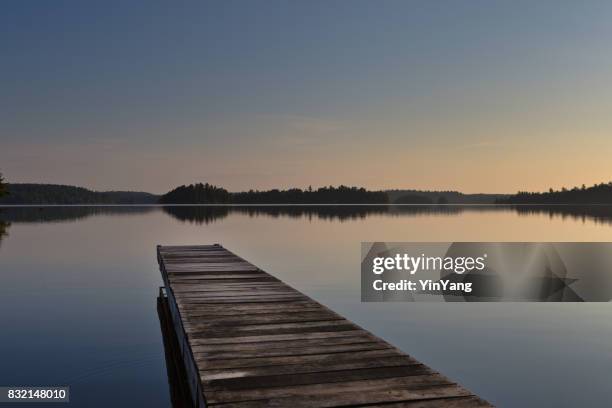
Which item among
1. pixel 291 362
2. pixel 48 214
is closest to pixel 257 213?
pixel 48 214

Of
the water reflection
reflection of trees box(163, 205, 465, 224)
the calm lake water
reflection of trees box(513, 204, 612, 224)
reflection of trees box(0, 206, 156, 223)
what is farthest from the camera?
reflection of trees box(163, 205, 465, 224)

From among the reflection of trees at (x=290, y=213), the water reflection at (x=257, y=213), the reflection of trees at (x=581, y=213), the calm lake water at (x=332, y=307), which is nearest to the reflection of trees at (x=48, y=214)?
the water reflection at (x=257, y=213)

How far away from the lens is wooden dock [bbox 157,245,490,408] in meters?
5.57

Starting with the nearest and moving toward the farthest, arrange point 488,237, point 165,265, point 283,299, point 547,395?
point 547,395 → point 283,299 → point 165,265 → point 488,237

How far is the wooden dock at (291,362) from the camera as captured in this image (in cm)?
557

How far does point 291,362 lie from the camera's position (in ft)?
22.0

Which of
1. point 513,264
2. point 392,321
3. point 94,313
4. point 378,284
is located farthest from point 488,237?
point 94,313

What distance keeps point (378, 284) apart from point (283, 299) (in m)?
10.4

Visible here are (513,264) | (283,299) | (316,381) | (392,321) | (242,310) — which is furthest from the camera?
(513,264)

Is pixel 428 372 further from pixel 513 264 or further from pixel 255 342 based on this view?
pixel 513 264

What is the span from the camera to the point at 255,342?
7668mm

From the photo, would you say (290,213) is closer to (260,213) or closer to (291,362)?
(260,213)

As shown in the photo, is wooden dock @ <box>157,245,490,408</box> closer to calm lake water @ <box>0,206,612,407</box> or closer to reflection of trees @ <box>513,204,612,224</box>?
calm lake water @ <box>0,206,612,407</box>

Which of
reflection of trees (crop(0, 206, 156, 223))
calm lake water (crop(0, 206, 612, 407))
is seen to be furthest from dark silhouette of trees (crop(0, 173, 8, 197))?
calm lake water (crop(0, 206, 612, 407))
